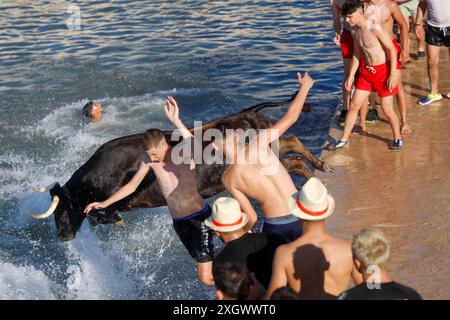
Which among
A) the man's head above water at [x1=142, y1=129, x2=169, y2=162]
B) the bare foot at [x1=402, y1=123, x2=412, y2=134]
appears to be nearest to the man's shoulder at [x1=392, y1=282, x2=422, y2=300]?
the man's head above water at [x1=142, y1=129, x2=169, y2=162]

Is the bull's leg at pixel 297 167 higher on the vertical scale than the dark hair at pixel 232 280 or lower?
lower

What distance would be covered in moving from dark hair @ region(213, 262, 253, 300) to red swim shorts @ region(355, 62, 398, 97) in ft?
14.9

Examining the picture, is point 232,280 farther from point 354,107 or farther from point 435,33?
point 435,33

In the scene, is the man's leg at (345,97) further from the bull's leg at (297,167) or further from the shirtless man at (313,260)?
the shirtless man at (313,260)

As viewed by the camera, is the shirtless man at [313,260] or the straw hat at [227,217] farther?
the straw hat at [227,217]

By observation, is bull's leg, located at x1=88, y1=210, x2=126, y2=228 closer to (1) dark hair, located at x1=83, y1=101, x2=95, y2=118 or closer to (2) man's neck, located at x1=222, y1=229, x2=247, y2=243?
(2) man's neck, located at x1=222, y1=229, x2=247, y2=243

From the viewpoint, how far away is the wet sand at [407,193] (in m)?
6.40

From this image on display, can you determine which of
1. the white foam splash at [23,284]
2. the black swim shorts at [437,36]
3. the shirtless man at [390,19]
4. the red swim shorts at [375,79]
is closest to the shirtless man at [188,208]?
the white foam splash at [23,284]

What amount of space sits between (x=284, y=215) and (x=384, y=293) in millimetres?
1588

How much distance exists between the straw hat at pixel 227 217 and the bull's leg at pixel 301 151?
10.5 ft

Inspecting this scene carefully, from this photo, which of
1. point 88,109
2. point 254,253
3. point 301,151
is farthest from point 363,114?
point 88,109

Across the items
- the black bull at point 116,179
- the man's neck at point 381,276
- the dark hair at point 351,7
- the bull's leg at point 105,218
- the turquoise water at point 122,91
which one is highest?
the dark hair at point 351,7

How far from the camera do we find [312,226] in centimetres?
500

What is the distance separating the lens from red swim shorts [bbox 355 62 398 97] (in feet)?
28.1
